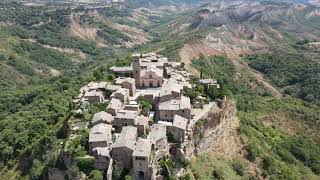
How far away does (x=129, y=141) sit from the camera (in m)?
52.8

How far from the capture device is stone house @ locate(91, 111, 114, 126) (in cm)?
5878

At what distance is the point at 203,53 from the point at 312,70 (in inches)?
1522

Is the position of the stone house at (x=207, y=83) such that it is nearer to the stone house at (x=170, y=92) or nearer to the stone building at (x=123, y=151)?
the stone house at (x=170, y=92)

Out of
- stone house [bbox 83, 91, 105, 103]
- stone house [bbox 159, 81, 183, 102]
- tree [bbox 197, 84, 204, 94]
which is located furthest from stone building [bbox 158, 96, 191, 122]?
stone house [bbox 83, 91, 105, 103]

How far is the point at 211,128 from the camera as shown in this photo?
2628 inches

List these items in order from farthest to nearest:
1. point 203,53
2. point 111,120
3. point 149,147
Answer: point 203,53
point 111,120
point 149,147

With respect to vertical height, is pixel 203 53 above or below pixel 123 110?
below

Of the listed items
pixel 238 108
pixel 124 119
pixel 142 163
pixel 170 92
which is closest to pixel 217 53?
pixel 238 108

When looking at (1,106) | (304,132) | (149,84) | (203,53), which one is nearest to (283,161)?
(304,132)

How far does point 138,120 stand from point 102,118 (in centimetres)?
483

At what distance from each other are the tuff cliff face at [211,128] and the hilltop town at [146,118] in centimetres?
14

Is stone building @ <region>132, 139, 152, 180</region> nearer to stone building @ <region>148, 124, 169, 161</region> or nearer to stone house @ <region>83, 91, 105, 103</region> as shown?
stone building @ <region>148, 124, 169, 161</region>

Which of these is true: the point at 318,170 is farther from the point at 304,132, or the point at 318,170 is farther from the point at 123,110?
the point at 123,110

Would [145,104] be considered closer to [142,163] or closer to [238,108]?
[142,163]
